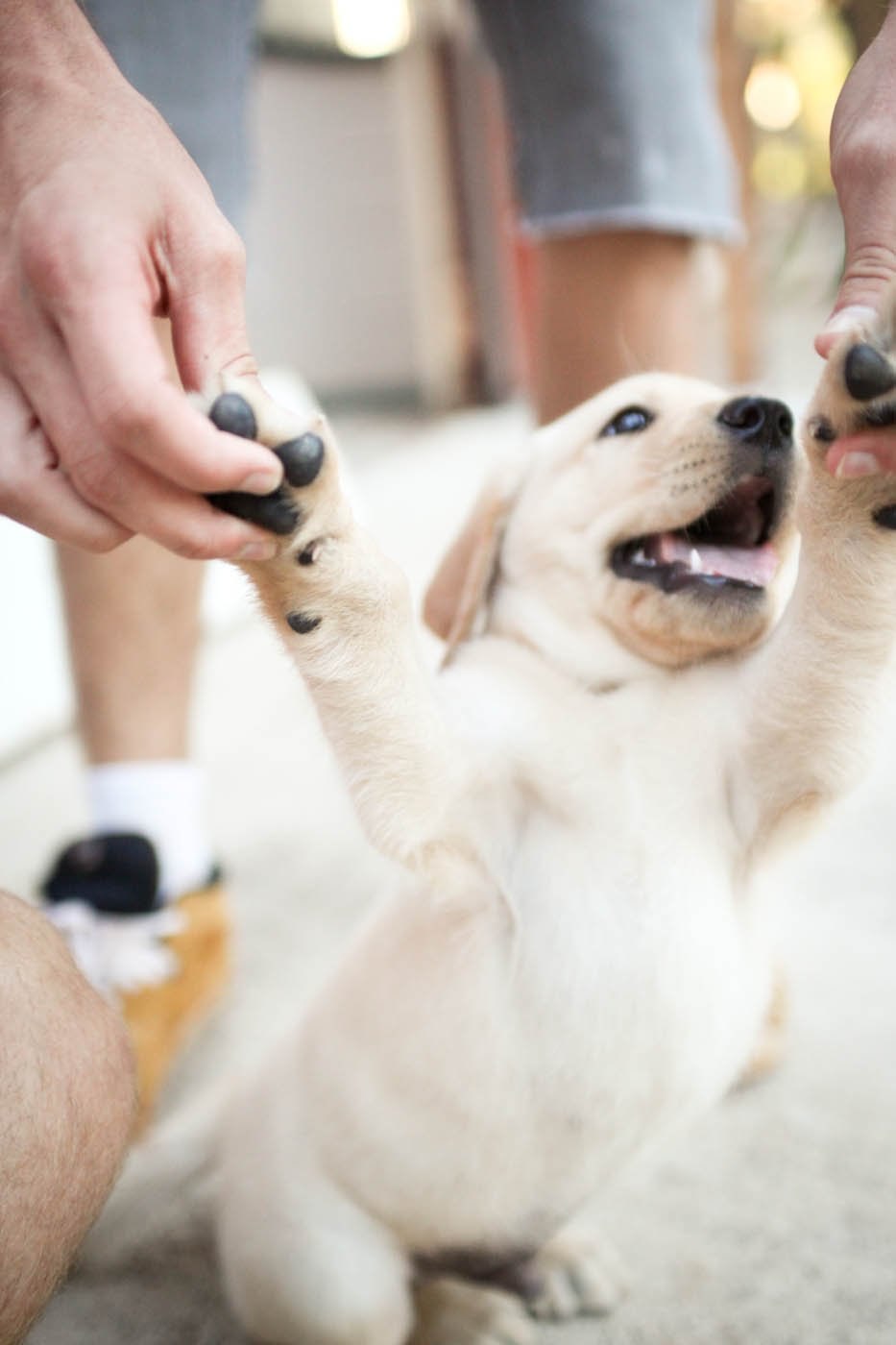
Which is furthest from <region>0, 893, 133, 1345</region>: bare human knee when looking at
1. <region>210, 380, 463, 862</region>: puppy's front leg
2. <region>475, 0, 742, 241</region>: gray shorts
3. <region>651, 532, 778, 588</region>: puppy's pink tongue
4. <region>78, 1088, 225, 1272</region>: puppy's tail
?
<region>475, 0, 742, 241</region>: gray shorts

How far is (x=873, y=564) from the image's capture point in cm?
80

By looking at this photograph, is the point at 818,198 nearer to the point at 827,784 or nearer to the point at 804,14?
the point at 804,14

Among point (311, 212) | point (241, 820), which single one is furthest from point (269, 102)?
point (241, 820)

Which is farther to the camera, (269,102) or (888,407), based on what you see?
(269,102)

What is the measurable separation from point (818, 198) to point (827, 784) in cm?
54

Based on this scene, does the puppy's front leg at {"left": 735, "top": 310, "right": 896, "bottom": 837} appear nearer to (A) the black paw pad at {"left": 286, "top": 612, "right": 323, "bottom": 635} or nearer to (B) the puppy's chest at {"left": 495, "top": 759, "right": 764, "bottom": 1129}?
(B) the puppy's chest at {"left": 495, "top": 759, "right": 764, "bottom": 1129}

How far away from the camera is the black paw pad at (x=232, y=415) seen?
25.8 inches

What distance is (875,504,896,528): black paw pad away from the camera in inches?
30.0

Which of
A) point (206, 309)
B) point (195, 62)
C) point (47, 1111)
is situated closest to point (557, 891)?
point (47, 1111)

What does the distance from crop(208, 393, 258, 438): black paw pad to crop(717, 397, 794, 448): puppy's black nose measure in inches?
18.1

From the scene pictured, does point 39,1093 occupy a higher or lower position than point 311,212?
higher

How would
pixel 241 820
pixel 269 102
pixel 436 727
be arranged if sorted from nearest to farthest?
1. pixel 436 727
2. pixel 241 820
3. pixel 269 102

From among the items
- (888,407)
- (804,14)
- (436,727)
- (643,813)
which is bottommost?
(643,813)

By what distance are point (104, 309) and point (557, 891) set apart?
1.83 feet
